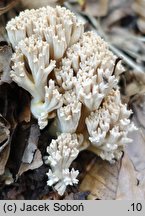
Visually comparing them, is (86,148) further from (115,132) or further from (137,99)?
(137,99)

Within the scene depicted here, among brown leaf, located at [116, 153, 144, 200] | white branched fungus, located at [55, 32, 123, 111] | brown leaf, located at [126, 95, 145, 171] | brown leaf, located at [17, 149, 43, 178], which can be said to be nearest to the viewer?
white branched fungus, located at [55, 32, 123, 111]

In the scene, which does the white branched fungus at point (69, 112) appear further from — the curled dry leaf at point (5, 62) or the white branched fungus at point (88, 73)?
the curled dry leaf at point (5, 62)

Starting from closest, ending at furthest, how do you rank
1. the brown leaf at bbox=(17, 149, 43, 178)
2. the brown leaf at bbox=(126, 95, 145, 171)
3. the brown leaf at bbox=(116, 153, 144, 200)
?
the brown leaf at bbox=(17, 149, 43, 178) → the brown leaf at bbox=(116, 153, 144, 200) → the brown leaf at bbox=(126, 95, 145, 171)

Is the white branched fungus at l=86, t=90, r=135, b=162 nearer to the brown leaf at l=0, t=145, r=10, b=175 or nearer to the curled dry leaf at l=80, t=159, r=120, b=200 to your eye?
the curled dry leaf at l=80, t=159, r=120, b=200

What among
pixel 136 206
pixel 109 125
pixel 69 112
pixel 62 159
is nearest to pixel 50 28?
pixel 69 112

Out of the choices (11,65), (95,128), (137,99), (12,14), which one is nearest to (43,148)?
(95,128)

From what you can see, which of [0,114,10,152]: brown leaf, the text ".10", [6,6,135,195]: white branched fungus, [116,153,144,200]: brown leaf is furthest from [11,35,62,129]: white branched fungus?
the text ".10"

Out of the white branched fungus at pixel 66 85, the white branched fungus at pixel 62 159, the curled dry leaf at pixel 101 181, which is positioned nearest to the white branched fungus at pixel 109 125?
the white branched fungus at pixel 66 85
